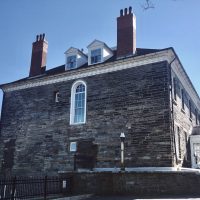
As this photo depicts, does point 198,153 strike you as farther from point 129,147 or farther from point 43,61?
point 43,61

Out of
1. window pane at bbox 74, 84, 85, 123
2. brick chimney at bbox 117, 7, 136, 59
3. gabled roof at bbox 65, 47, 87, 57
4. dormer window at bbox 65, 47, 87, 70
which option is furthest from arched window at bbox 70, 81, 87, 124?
brick chimney at bbox 117, 7, 136, 59

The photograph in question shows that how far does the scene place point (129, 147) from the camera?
16844mm

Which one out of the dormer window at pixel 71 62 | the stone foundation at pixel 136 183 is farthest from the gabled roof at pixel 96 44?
the stone foundation at pixel 136 183

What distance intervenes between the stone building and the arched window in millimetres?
74

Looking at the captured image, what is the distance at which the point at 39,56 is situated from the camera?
79.3ft

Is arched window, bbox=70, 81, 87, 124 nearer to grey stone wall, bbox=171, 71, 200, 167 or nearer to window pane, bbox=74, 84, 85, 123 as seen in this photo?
window pane, bbox=74, 84, 85, 123

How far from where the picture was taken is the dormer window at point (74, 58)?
21859mm

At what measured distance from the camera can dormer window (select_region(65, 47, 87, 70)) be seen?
2186cm

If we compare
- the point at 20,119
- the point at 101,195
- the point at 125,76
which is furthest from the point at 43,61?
the point at 101,195

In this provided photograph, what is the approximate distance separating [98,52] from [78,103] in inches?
164

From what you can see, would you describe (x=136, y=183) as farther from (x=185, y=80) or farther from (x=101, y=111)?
(x=185, y=80)

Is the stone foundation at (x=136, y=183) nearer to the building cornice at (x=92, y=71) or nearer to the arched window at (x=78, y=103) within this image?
the arched window at (x=78, y=103)

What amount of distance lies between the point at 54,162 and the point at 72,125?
293 centimetres

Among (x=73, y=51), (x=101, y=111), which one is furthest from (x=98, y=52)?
(x=101, y=111)
